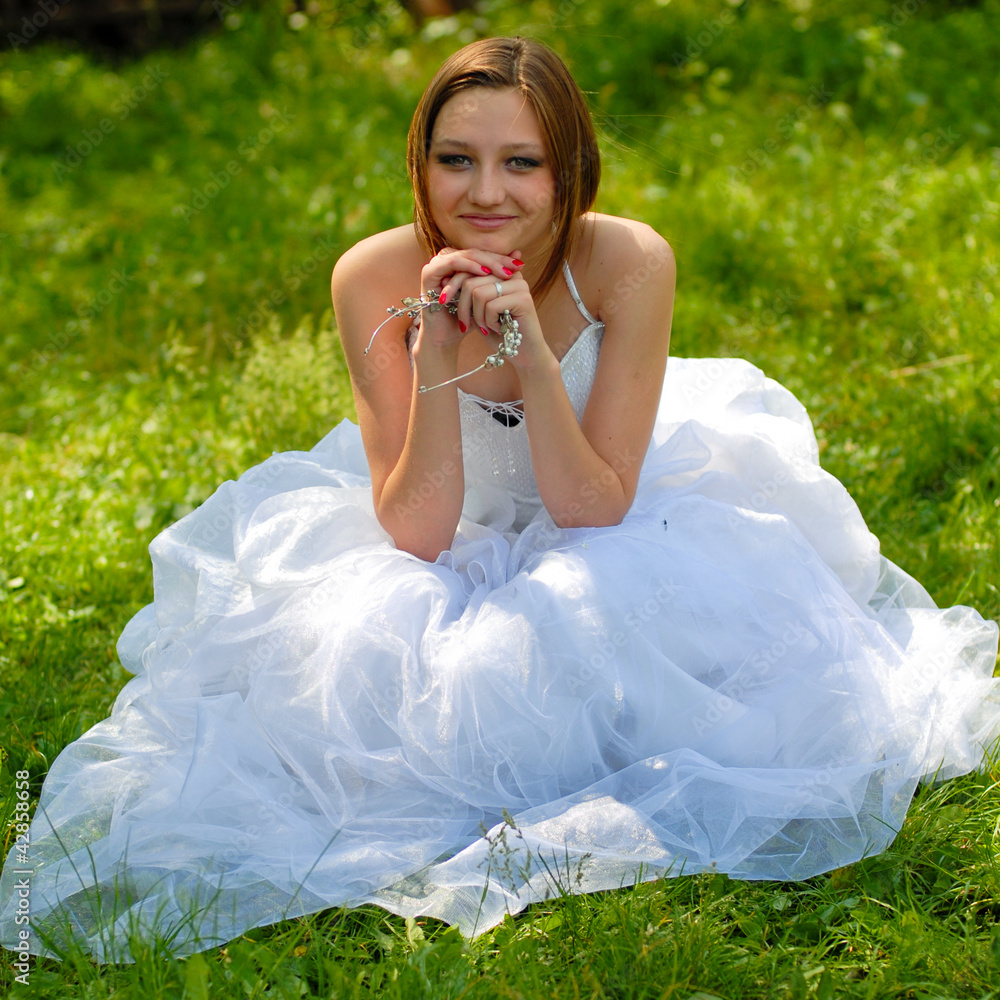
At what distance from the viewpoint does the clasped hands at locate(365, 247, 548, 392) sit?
2.32 metres

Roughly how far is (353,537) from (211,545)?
0.40 metres

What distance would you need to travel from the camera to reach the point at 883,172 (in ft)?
16.7

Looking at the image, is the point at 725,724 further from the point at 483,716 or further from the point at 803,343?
the point at 803,343

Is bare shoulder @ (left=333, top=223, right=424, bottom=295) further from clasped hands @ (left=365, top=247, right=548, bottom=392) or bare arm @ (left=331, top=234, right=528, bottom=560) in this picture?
clasped hands @ (left=365, top=247, right=548, bottom=392)

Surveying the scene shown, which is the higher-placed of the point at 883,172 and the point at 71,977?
the point at 883,172

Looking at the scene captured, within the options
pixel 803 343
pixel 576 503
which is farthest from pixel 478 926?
pixel 803 343

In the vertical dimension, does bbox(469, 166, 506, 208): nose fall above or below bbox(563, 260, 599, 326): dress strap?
above

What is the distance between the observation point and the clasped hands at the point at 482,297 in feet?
7.63

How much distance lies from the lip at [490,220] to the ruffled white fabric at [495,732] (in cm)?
73
